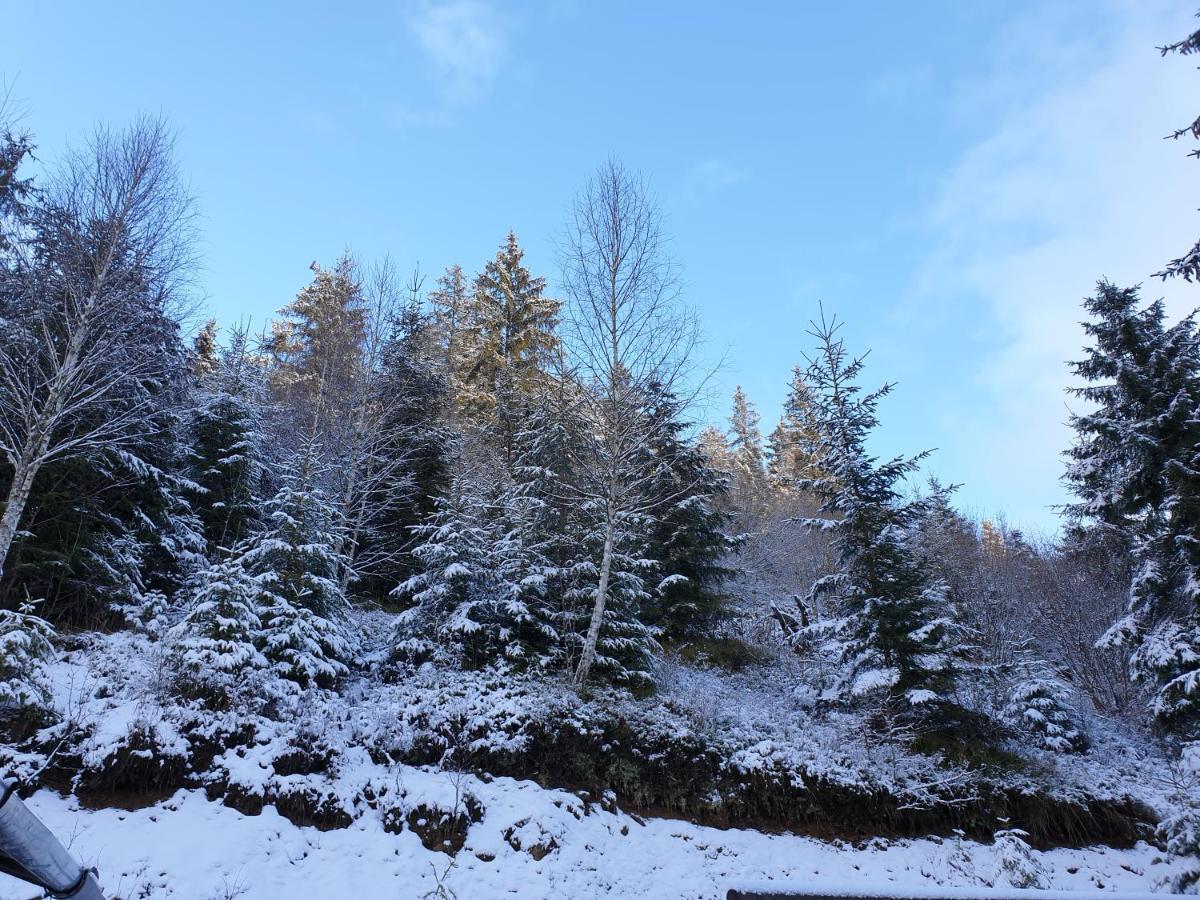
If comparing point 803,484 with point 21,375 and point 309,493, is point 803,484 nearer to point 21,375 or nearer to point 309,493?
point 309,493

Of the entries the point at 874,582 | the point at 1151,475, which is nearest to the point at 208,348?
the point at 874,582

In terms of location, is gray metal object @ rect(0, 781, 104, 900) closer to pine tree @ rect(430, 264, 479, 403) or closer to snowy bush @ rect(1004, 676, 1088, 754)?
snowy bush @ rect(1004, 676, 1088, 754)

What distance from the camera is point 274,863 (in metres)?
6.62

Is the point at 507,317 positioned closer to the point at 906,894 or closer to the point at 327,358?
the point at 327,358

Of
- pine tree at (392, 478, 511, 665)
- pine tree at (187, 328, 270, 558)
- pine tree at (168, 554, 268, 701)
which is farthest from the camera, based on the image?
pine tree at (187, 328, 270, 558)

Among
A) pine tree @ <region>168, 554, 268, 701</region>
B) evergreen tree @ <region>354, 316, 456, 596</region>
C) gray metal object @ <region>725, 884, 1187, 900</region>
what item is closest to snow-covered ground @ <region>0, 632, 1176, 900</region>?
pine tree @ <region>168, 554, 268, 701</region>

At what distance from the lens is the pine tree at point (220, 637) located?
27.7 feet

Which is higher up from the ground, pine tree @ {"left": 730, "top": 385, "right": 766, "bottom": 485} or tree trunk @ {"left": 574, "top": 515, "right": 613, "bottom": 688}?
pine tree @ {"left": 730, "top": 385, "right": 766, "bottom": 485}

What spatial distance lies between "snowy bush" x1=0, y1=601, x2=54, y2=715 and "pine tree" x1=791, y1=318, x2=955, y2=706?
13.1 m

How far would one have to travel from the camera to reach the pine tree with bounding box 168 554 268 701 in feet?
27.7

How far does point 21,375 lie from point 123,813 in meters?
7.98

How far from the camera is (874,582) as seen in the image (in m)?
12.2

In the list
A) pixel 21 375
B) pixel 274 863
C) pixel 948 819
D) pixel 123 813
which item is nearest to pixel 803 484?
pixel 948 819

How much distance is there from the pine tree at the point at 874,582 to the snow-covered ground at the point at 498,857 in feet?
9.60
